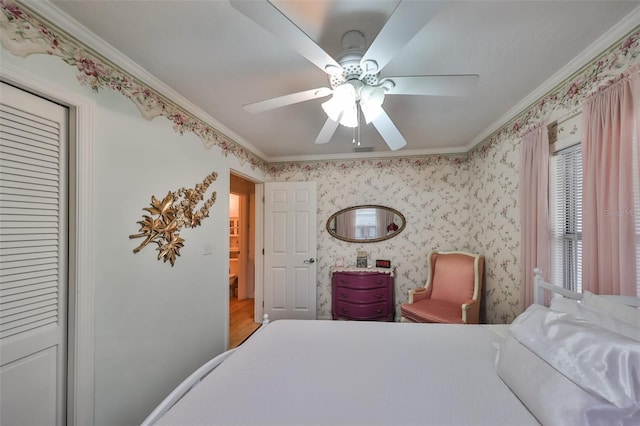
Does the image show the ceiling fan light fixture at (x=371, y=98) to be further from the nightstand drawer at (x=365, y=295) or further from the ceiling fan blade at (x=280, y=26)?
the nightstand drawer at (x=365, y=295)

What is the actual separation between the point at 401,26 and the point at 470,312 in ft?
8.39

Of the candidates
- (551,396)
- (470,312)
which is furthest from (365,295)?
(551,396)

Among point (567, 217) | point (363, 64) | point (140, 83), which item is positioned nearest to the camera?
point (363, 64)

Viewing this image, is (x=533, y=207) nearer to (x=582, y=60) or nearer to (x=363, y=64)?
(x=582, y=60)

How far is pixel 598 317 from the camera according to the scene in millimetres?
1048

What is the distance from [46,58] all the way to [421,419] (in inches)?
88.8

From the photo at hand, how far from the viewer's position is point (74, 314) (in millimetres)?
1251

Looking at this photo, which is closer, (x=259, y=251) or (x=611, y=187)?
(x=611, y=187)

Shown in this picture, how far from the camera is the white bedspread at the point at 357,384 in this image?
91 cm

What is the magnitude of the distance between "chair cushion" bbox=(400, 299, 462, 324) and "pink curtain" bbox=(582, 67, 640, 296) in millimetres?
1169

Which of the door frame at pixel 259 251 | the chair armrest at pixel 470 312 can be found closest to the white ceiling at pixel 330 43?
the door frame at pixel 259 251

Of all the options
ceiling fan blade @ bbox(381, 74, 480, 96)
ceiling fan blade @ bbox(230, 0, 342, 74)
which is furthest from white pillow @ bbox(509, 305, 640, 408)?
ceiling fan blade @ bbox(230, 0, 342, 74)

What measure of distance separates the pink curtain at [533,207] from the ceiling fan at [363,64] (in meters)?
1.10

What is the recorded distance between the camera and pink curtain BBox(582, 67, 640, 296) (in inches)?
47.2
